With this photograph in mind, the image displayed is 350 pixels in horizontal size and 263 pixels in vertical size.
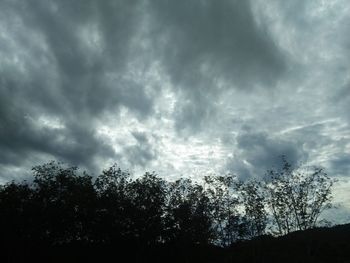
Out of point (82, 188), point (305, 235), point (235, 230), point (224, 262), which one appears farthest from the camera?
Answer: point (235, 230)

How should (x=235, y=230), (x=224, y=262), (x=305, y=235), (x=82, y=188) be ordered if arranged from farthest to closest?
(x=235, y=230) < (x=82, y=188) < (x=305, y=235) < (x=224, y=262)

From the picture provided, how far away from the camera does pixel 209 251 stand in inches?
2265

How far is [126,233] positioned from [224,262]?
17078 mm

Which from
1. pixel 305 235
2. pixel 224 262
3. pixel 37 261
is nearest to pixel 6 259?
pixel 37 261

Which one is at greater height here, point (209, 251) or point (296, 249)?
point (209, 251)

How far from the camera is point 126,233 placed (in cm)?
5644

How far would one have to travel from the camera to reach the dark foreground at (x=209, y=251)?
4822 centimetres

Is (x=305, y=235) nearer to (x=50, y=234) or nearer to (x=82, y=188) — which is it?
(x=82, y=188)

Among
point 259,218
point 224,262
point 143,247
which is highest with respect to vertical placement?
point 259,218

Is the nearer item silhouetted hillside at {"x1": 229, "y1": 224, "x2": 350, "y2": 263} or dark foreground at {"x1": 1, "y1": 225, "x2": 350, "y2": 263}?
silhouetted hillside at {"x1": 229, "y1": 224, "x2": 350, "y2": 263}

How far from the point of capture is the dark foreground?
48.2 m

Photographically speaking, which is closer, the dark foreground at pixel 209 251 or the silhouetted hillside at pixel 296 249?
the silhouetted hillside at pixel 296 249

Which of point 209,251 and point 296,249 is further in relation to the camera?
point 209,251

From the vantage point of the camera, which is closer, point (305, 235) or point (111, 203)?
point (305, 235)
